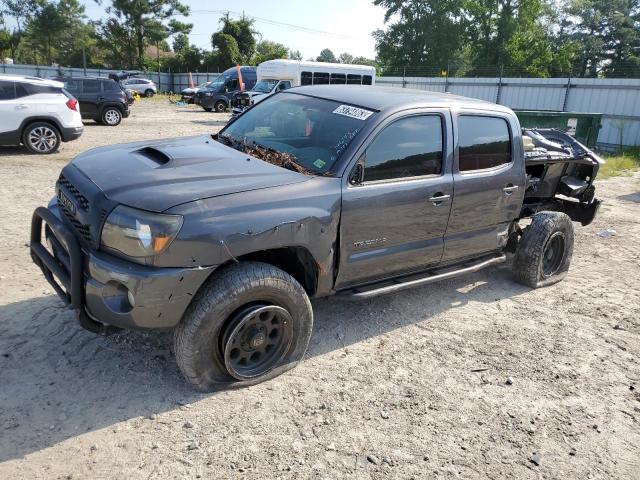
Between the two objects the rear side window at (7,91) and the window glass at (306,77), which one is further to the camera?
the window glass at (306,77)

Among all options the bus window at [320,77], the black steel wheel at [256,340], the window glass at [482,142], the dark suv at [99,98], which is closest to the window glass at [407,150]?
the window glass at [482,142]

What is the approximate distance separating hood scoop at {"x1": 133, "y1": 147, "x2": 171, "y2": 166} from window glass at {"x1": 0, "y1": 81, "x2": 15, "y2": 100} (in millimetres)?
8164

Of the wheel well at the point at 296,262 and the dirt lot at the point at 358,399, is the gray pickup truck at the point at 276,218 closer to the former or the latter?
the wheel well at the point at 296,262

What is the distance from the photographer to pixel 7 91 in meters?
10.0

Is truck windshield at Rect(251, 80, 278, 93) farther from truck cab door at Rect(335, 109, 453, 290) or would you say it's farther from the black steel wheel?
the black steel wheel

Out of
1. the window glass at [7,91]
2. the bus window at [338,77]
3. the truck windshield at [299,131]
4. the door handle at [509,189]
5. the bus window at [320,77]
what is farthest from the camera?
→ the bus window at [338,77]

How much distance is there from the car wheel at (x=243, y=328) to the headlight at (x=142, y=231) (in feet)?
1.38

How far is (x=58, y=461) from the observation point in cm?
262

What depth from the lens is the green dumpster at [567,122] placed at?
12.2 meters

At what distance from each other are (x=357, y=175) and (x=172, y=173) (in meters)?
1.22

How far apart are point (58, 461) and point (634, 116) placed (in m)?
18.3

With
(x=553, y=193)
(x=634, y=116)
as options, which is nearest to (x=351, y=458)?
(x=553, y=193)

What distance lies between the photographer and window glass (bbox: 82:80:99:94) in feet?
53.7

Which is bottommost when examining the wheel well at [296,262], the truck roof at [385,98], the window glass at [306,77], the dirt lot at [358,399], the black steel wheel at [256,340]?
the dirt lot at [358,399]
